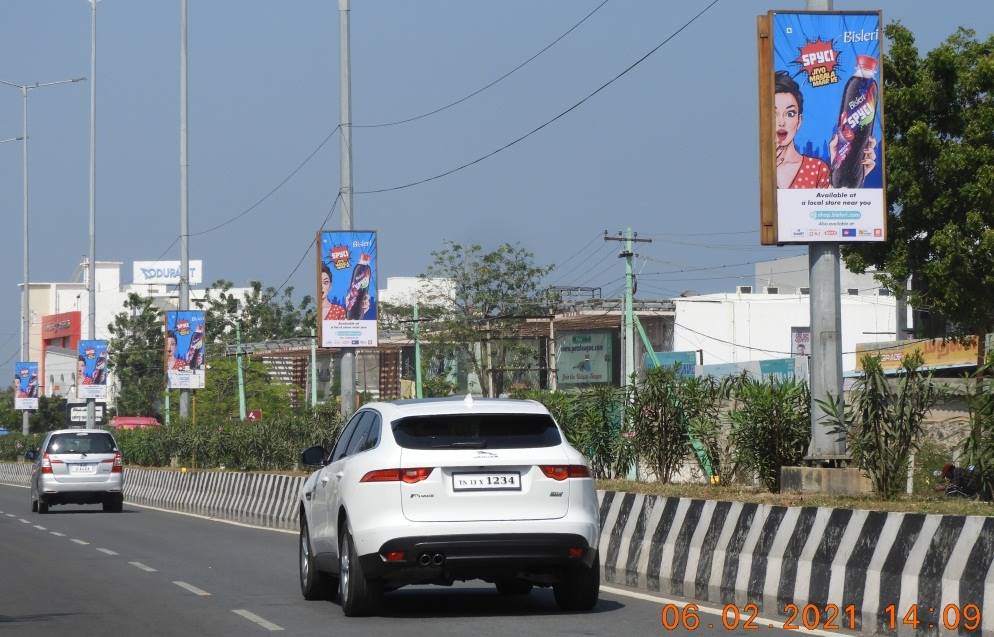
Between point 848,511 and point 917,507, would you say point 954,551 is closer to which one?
point 848,511

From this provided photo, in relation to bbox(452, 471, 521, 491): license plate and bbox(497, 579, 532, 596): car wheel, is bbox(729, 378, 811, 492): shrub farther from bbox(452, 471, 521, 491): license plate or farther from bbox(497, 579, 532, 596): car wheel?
bbox(452, 471, 521, 491): license plate

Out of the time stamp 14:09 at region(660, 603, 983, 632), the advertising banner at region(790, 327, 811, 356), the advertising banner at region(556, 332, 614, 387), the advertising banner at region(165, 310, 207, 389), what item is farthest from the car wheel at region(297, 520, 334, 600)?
the advertising banner at region(790, 327, 811, 356)

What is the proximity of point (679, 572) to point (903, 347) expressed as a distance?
133 ft

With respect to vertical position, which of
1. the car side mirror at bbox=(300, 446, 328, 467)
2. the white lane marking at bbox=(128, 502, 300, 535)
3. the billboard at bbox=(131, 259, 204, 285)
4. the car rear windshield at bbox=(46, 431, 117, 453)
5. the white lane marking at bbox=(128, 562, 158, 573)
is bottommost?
the white lane marking at bbox=(128, 502, 300, 535)

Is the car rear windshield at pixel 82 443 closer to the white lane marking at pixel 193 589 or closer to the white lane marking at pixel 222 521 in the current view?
the white lane marking at pixel 222 521

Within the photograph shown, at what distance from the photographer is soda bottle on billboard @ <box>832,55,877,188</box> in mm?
17359

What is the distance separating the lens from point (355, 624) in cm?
1175

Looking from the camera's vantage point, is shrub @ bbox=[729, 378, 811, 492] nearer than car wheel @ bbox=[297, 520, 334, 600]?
No

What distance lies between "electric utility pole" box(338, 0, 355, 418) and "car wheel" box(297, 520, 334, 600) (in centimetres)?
1666

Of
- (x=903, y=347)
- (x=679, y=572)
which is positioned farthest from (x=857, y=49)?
(x=903, y=347)

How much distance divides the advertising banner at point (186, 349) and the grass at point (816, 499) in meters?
26.4

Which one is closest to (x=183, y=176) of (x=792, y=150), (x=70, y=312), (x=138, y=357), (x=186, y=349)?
(x=186, y=349)

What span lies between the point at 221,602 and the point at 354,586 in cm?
210

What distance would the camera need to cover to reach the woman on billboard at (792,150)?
17.3 m
